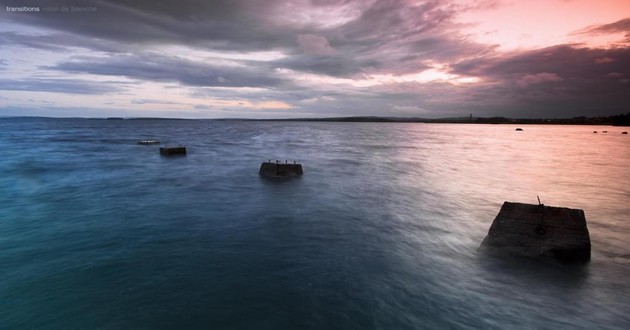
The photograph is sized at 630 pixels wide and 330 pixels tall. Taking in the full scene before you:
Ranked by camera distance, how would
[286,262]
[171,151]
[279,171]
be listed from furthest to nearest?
[171,151], [279,171], [286,262]

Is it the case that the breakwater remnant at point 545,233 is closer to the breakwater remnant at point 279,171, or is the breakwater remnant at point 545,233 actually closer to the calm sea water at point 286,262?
the calm sea water at point 286,262

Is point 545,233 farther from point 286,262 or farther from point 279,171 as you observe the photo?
point 279,171

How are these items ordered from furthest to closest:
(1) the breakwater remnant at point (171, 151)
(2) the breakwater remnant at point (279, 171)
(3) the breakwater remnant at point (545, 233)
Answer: (1) the breakwater remnant at point (171, 151) < (2) the breakwater remnant at point (279, 171) < (3) the breakwater remnant at point (545, 233)

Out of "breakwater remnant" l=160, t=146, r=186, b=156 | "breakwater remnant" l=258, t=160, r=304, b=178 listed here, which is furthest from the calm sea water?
"breakwater remnant" l=160, t=146, r=186, b=156

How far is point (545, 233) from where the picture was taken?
572 inches

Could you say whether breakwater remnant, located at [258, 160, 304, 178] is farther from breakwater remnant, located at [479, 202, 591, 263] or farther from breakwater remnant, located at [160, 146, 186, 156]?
breakwater remnant, located at [160, 146, 186, 156]

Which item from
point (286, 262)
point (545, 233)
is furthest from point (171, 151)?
point (545, 233)

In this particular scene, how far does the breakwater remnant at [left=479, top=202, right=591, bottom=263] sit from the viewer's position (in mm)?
14219

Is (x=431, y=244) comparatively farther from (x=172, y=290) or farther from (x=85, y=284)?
(x=85, y=284)

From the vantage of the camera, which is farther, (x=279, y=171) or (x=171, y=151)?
(x=171, y=151)

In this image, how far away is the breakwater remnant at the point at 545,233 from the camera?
14.2 meters

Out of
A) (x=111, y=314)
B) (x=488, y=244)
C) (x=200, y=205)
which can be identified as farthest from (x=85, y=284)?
(x=488, y=244)

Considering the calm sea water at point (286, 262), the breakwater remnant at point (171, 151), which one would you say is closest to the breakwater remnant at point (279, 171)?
the calm sea water at point (286, 262)

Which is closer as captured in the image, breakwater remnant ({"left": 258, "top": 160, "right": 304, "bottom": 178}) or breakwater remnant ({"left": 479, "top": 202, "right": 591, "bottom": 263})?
breakwater remnant ({"left": 479, "top": 202, "right": 591, "bottom": 263})
